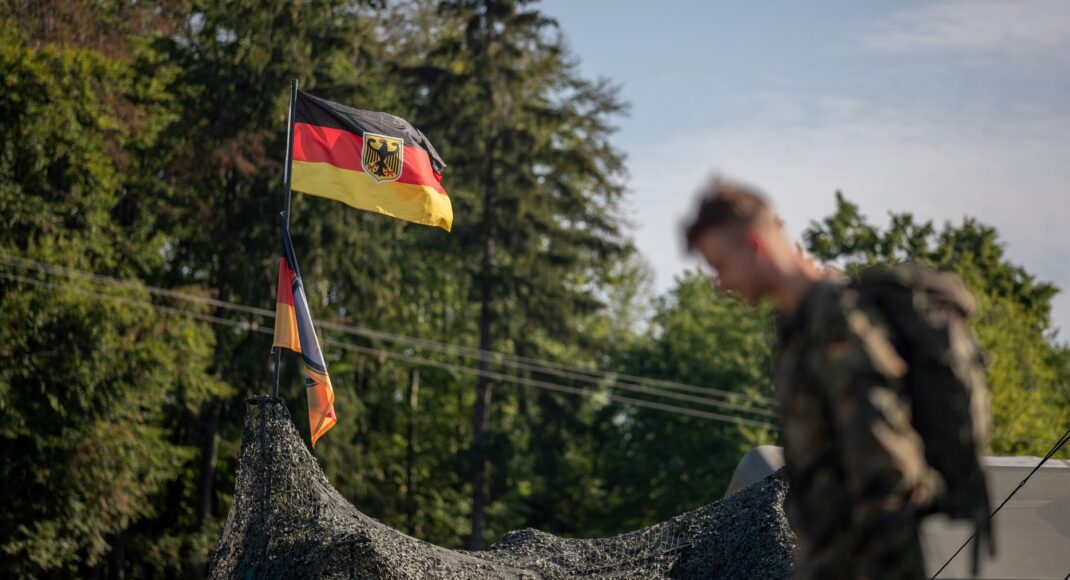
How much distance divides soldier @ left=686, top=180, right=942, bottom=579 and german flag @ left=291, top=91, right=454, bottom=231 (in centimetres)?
893

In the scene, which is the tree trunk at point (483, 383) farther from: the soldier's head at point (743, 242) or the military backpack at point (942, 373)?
the military backpack at point (942, 373)

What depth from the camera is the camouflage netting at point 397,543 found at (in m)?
7.91

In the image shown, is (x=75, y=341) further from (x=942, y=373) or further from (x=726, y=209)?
(x=942, y=373)

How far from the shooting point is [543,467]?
34.6 m

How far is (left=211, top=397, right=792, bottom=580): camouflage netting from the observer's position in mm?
7914

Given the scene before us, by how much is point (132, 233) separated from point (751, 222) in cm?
2798

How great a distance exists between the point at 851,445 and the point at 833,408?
96 millimetres

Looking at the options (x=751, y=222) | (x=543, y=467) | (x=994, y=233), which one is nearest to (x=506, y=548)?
(x=751, y=222)

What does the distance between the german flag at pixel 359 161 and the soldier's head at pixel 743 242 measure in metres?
8.87

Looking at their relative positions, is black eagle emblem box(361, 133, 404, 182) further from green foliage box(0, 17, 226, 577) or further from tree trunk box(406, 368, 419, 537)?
tree trunk box(406, 368, 419, 537)

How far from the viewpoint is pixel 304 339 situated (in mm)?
10477

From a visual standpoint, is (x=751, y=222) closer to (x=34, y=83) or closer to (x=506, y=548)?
(x=506, y=548)

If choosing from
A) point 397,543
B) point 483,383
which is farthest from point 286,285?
point 483,383

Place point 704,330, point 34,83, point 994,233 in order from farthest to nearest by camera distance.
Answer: point 994,233 → point 704,330 → point 34,83
